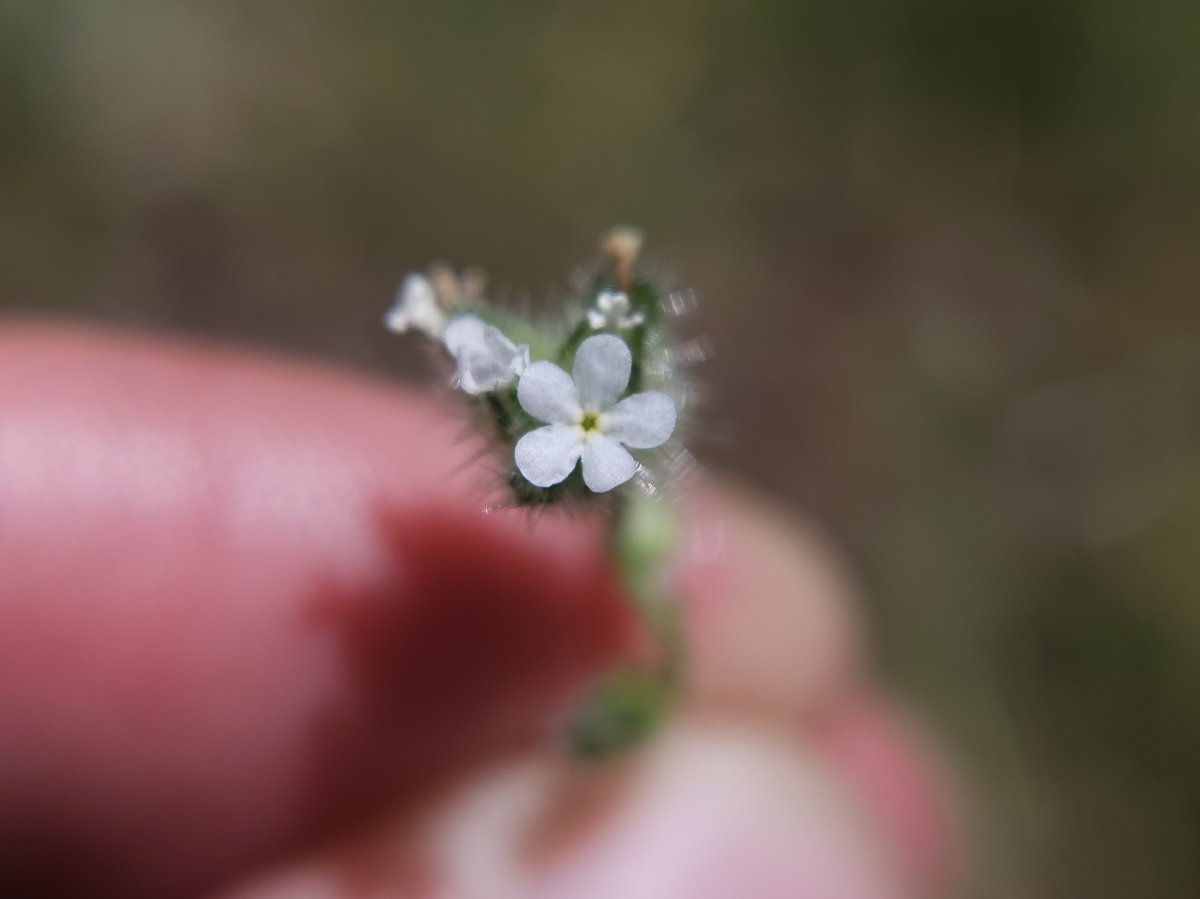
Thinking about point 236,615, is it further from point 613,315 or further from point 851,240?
point 851,240

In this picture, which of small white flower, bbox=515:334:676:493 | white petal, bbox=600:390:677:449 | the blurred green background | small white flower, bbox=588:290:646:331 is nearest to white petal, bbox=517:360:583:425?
small white flower, bbox=515:334:676:493

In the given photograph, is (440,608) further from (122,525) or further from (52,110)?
(52,110)

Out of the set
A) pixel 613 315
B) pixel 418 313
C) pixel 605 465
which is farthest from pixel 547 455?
pixel 418 313

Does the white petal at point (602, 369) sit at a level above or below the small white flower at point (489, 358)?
below

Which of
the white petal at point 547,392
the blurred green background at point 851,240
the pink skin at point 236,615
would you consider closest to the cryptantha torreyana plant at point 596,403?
the white petal at point 547,392

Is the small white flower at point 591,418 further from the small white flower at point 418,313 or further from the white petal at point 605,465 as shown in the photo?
the small white flower at point 418,313

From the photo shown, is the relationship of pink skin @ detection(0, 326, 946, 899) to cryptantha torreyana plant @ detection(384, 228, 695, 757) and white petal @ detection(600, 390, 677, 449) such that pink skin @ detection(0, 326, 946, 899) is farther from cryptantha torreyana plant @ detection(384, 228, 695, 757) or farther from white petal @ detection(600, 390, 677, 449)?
white petal @ detection(600, 390, 677, 449)
